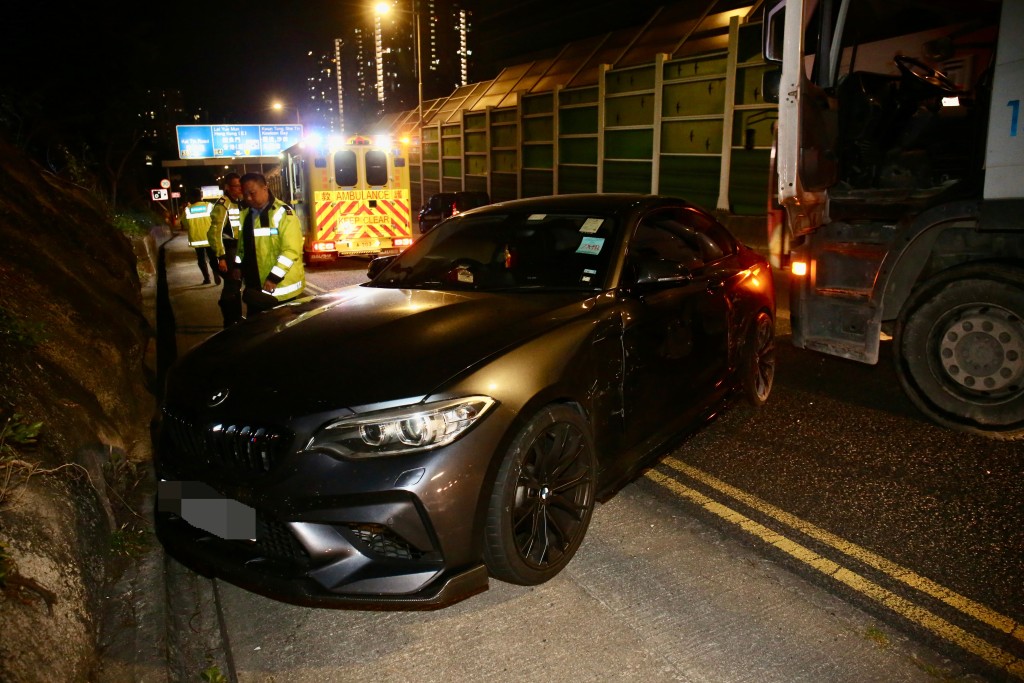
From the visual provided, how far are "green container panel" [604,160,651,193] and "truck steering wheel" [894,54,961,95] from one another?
12.0 meters

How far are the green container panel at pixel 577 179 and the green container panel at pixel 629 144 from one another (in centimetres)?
89

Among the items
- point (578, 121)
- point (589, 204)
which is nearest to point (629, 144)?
point (578, 121)

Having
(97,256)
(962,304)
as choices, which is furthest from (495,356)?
(97,256)

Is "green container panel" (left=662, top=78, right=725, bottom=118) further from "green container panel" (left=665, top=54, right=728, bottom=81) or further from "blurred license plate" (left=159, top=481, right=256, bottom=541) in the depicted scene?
"blurred license plate" (left=159, top=481, right=256, bottom=541)

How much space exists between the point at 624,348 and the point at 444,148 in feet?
97.0

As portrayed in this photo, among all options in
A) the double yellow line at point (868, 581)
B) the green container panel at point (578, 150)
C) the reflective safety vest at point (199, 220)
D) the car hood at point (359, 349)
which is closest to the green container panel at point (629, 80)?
the green container panel at point (578, 150)

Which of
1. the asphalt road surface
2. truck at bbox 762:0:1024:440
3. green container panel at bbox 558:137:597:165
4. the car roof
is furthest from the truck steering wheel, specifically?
green container panel at bbox 558:137:597:165

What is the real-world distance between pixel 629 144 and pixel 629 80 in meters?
1.76

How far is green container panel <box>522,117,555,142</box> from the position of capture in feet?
76.3

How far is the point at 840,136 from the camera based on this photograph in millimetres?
6102

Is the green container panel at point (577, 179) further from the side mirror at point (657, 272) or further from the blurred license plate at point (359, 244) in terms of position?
the side mirror at point (657, 272)

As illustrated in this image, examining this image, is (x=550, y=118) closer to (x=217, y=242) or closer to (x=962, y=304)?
(x=217, y=242)

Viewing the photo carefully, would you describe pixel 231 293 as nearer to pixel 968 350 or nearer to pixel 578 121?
pixel 968 350

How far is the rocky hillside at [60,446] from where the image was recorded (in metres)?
2.40
